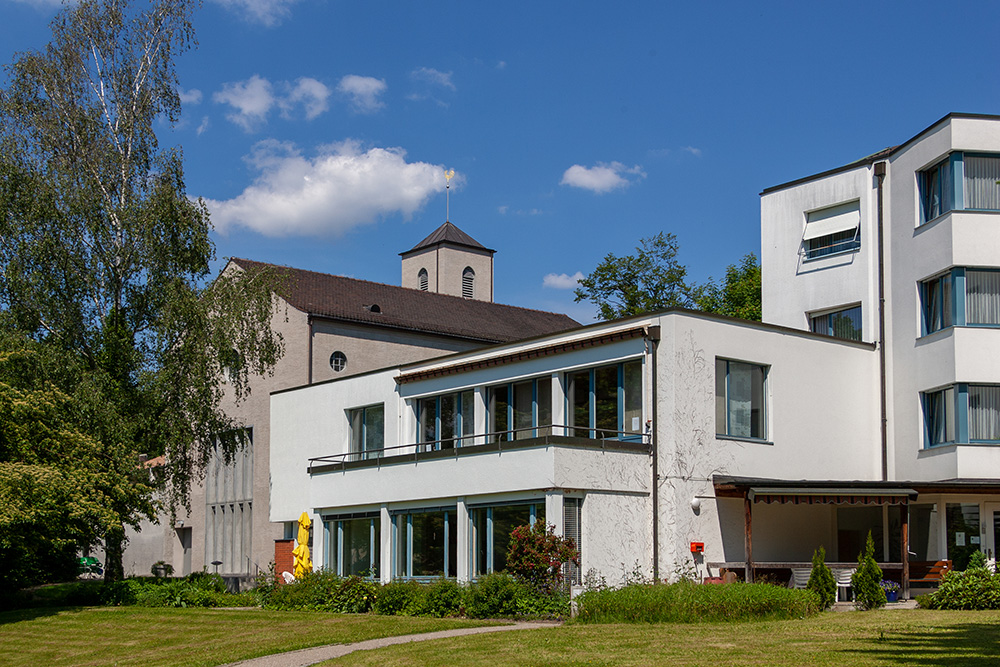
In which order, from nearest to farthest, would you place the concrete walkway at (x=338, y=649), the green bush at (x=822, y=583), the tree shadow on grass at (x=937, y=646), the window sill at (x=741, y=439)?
the tree shadow on grass at (x=937, y=646), the concrete walkway at (x=338, y=649), the green bush at (x=822, y=583), the window sill at (x=741, y=439)

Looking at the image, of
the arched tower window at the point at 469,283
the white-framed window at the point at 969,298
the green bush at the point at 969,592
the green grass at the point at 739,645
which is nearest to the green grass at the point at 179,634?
the green grass at the point at 739,645

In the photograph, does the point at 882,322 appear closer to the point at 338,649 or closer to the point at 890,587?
the point at 890,587

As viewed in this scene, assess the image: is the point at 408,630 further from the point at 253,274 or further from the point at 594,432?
the point at 253,274

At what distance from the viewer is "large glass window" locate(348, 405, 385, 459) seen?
3244 cm

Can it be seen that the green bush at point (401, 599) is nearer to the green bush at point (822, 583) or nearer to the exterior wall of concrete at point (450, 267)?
the green bush at point (822, 583)

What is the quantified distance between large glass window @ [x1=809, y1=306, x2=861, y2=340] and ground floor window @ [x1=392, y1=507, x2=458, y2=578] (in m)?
12.0

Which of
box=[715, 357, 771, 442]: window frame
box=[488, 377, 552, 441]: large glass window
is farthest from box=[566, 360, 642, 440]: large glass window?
box=[715, 357, 771, 442]: window frame

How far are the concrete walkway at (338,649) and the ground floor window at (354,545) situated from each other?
9.42 m

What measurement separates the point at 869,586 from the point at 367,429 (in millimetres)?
15905

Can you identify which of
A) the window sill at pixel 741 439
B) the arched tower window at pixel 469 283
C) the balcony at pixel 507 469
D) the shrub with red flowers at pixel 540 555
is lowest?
the shrub with red flowers at pixel 540 555

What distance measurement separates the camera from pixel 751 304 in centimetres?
5172

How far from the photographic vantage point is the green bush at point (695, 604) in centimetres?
1947

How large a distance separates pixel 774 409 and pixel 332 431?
13.5 m

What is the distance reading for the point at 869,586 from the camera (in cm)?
2136
